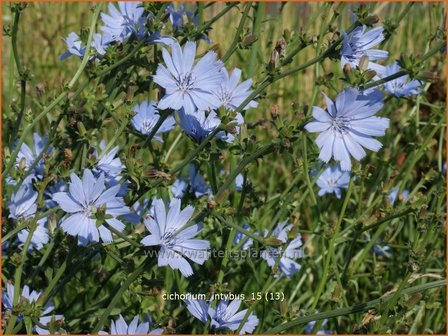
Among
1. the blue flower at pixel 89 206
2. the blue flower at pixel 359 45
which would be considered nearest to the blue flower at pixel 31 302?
Result: the blue flower at pixel 89 206

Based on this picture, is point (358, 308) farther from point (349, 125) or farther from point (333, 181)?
point (333, 181)

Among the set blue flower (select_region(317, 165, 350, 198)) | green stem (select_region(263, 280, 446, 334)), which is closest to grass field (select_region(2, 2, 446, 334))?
green stem (select_region(263, 280, 446, 334))

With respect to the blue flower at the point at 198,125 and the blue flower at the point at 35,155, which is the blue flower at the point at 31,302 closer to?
the blue flower at the point at 35,155

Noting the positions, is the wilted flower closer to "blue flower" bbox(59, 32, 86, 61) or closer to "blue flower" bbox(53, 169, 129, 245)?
→ "blue flower" bbox(53, 169, 129, 245)

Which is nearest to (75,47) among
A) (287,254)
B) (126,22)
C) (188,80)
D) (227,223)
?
(126,22)

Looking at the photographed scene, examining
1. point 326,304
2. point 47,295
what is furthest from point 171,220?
point 326,304
